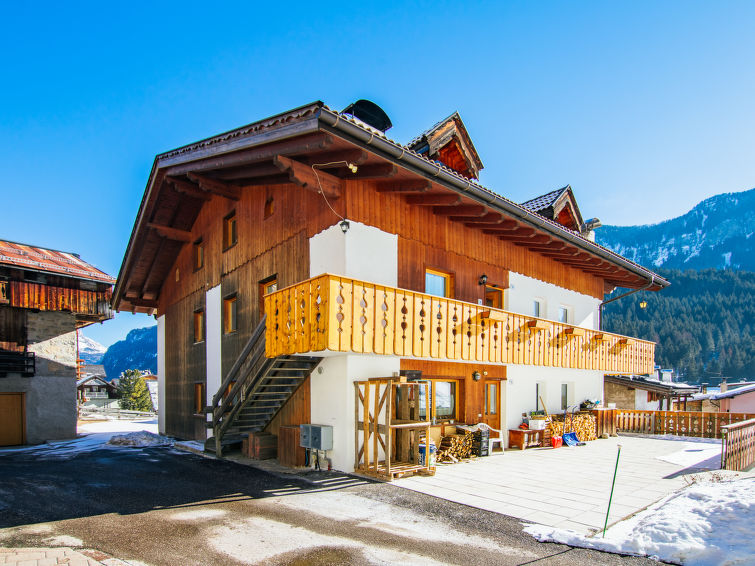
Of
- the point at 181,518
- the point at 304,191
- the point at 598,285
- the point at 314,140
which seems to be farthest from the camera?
the point at 598,285

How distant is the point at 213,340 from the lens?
1722cm

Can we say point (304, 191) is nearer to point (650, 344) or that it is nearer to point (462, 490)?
point (462, 490)

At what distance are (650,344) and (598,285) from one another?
312 cm

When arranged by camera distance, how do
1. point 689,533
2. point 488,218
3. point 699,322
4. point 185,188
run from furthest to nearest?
1. point 699,322
2. point 185,188
3. point 488,218
4. point 689,533

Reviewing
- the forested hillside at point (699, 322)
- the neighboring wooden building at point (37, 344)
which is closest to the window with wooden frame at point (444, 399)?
the neighboring wooden building at point (37, 344)

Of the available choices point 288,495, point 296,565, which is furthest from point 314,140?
point 296,565

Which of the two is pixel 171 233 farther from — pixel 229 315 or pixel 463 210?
pixel 463 210

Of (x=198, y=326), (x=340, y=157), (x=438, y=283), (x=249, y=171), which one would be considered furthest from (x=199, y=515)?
(x=198, y=326)

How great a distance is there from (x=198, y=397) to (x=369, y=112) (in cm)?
1197

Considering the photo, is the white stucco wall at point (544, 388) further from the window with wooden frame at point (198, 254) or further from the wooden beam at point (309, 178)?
the window with wooden frame at point (198, 254)

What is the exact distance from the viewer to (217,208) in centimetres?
1742

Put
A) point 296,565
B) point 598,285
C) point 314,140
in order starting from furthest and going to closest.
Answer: point 598,285 → point 314,140 → point 296,565

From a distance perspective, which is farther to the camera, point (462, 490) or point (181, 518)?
point (462, 490)

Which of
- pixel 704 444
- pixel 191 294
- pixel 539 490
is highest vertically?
pixel 191 294
